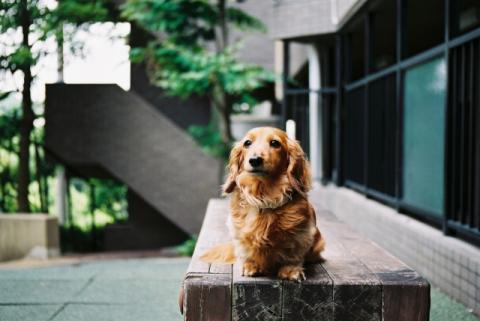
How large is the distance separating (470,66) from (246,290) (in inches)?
103

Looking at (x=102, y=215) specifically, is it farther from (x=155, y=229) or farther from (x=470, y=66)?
(x=470, y=66)

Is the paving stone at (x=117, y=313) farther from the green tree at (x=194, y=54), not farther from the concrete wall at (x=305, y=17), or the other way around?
the concrete wall at (x=305, y=17)

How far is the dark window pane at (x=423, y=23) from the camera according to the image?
→ 7.17 metres

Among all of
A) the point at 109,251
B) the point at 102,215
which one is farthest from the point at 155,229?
the point at 102,215

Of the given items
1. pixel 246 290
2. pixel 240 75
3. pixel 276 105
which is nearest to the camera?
pixel 246 290

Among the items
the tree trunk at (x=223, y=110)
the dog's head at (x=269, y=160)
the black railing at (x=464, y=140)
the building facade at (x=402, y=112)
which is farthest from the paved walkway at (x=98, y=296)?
the tree trunk at (x=223, y=110)

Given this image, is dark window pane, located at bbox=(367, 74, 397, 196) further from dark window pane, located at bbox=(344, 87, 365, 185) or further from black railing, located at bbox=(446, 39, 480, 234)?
black railing, located at bbox=(446, 39, 480, 234)

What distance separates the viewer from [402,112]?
19.2 feet

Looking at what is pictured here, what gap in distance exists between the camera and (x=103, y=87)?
9.93 meters

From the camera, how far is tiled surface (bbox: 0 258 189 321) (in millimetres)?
3910

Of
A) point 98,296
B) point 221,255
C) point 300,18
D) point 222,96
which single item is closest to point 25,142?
point 222,96

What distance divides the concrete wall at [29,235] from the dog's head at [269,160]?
6412 millimetres

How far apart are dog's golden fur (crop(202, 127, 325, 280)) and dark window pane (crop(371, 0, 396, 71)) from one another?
15.1ft

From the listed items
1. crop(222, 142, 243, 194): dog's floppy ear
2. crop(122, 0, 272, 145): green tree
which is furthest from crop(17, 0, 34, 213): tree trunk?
crop(222, 142, 243, 194): dog's floppy ear
